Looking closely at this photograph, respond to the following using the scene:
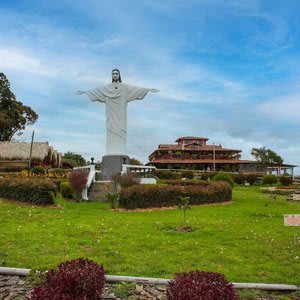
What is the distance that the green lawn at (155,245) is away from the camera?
815 cm

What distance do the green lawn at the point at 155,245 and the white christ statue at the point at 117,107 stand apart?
46.2 ft

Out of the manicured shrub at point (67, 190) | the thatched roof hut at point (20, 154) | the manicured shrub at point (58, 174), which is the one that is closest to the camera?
the manicured shrub at point (67, 190)

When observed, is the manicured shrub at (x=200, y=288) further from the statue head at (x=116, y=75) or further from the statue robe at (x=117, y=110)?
the statue head at (x=116, y=75)

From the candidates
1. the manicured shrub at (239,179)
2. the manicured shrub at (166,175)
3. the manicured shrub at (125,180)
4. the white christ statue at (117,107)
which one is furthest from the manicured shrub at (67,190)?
the manicured shrub at (239,179)

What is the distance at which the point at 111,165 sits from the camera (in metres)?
28.6

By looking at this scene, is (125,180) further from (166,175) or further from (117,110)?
(166,175)

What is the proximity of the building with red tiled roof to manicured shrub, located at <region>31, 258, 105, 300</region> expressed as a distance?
63.6 meters

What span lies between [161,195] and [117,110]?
A: 11.1 metres

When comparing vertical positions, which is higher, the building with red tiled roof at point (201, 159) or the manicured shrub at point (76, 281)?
the building with red tiled roof at point (201, 159)

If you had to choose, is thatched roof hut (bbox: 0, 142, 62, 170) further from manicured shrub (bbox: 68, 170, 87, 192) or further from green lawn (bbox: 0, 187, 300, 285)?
green lawn (bbox: 0, 187, 300, 285)

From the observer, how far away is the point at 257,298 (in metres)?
6.57

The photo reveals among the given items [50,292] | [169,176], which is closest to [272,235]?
[50,292]

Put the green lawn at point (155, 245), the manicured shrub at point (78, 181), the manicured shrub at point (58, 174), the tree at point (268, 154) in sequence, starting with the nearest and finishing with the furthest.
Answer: the green lawn at point (155, 245)
the manicured shrub at point (78, 181)
the manicured shrub at point (58, 174)
the tree at point (268, 154)

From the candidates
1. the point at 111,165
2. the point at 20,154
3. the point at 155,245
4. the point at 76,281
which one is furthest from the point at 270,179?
the point at 76,281
